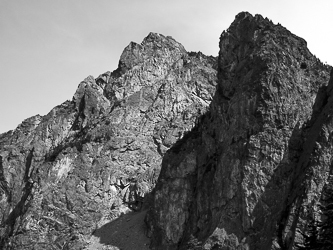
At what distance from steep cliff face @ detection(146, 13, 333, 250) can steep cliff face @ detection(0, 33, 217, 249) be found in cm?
1879

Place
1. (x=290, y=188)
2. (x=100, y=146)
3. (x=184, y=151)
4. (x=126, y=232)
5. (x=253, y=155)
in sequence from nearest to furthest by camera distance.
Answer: (x=290, y=188)
(x=253, y=155)
(x=126, y=232)
(x=184, y=151)
(x=100, y=146)

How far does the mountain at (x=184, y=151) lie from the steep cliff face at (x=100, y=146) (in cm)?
32

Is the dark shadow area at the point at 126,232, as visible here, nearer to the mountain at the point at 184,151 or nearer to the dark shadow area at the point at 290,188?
the mountain at the point at 184,151

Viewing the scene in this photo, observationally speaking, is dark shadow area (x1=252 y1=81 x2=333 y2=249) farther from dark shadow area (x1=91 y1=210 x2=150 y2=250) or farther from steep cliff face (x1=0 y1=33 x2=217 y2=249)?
steep cliff face (x1=0 y1=33 x2=217 y2=249)

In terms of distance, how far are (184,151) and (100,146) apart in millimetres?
29780

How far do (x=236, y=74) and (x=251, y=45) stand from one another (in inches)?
245

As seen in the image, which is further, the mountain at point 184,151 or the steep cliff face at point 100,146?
the steep cliff face at point 100,146

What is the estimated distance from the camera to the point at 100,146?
15075 cm

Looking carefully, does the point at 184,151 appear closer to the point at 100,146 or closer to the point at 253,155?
the point at 100,146

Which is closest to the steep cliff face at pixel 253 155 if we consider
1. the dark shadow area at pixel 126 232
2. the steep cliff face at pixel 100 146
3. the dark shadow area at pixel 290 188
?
the dark shadow area at pixel 290 188

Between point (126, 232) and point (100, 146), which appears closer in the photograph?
point (126, 232)

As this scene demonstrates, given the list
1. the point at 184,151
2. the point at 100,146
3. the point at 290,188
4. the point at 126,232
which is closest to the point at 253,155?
the point at 290,188

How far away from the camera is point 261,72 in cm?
10606

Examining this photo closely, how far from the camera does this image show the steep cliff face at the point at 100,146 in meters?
137
